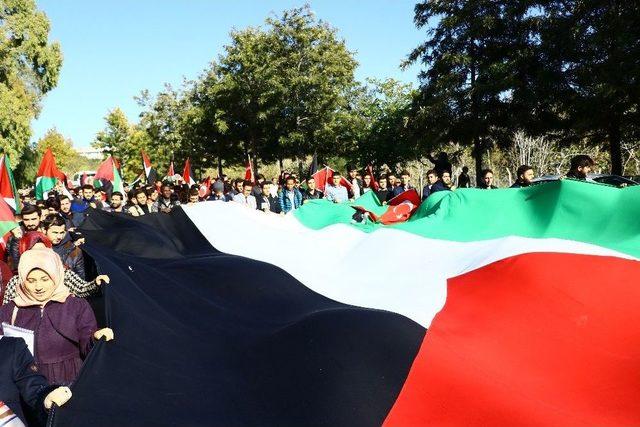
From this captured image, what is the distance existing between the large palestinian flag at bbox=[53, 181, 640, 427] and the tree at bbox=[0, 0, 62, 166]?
2275 centimetres

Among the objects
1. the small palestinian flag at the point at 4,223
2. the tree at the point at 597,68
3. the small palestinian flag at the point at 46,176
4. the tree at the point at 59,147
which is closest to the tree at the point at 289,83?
the tree at the point at 597,68

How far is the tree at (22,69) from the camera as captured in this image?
25531 mm

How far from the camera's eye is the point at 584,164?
655 cm

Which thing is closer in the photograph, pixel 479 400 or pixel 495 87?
pixel 479 400

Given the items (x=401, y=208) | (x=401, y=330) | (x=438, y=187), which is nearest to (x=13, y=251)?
(x=401, y=208)

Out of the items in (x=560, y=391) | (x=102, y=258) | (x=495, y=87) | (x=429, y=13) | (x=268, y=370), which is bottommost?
(x=560, y=391)

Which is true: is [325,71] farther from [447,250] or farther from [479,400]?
[479,400]

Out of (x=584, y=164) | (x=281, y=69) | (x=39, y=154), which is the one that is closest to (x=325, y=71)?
(x=281, y=69)

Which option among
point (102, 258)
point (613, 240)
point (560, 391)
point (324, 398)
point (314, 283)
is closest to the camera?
point (324, 398)

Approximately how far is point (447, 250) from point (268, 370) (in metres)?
2.64

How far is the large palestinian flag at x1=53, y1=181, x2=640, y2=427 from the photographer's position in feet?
10.4

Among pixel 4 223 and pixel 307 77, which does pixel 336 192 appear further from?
pixel 307 77

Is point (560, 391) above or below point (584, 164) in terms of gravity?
below

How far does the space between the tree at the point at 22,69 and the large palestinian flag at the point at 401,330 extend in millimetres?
22754
